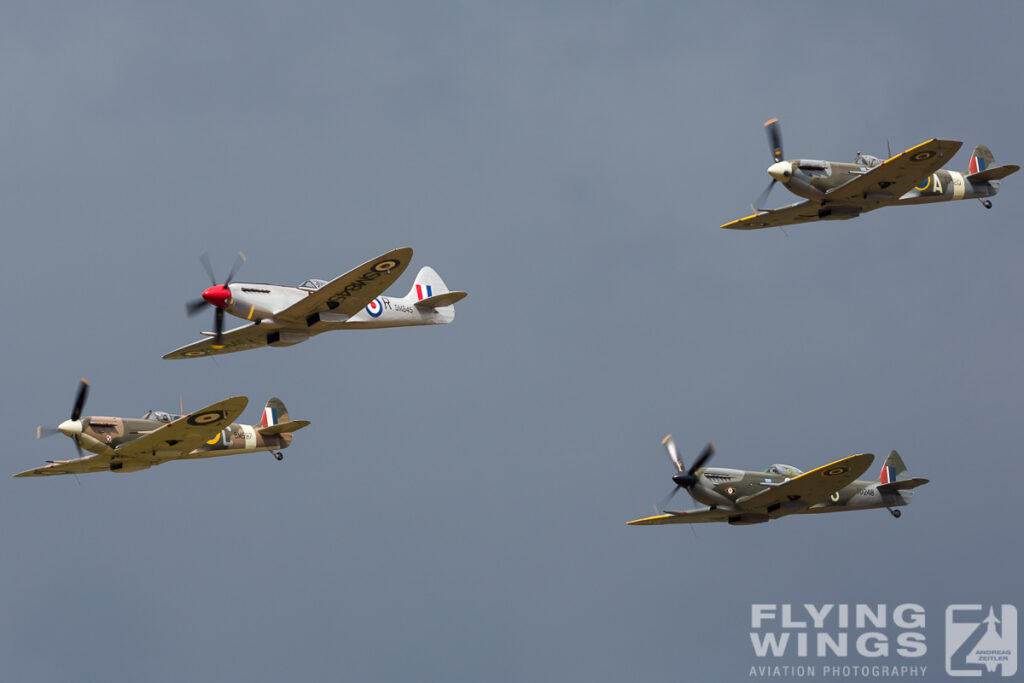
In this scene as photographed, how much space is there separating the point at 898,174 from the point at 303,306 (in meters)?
15.9

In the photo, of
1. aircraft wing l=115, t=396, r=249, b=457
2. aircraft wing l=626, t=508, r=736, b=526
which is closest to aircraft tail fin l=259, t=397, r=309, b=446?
aircraft wing l=115, t=396, r=249, b=457

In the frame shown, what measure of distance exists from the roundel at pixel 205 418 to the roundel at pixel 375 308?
484 cm

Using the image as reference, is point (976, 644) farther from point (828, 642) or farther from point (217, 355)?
point (217, 355)

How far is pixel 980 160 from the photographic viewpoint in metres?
46.7

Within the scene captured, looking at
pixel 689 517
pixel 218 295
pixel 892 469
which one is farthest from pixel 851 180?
pixel 218 295

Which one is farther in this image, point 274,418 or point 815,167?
point 274,418

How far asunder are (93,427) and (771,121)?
1959 cm

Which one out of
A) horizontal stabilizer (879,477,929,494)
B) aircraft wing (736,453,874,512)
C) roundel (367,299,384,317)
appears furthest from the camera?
roundel (367,299,384,317)

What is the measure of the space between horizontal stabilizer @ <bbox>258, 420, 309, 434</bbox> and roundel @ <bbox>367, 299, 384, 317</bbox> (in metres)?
3.62

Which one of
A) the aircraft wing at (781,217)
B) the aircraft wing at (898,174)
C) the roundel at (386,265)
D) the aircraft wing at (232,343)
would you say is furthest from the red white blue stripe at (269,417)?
the aircraft wing at (898,174)

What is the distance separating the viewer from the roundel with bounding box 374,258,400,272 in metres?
38.3

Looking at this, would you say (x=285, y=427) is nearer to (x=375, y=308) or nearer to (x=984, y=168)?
(x=375, y=308)

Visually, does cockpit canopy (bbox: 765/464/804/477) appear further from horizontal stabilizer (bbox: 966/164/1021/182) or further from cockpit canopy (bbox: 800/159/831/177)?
horizontal stabilizer (bbox: 966/164/1021/182)

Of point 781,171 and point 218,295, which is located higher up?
point 781,171
